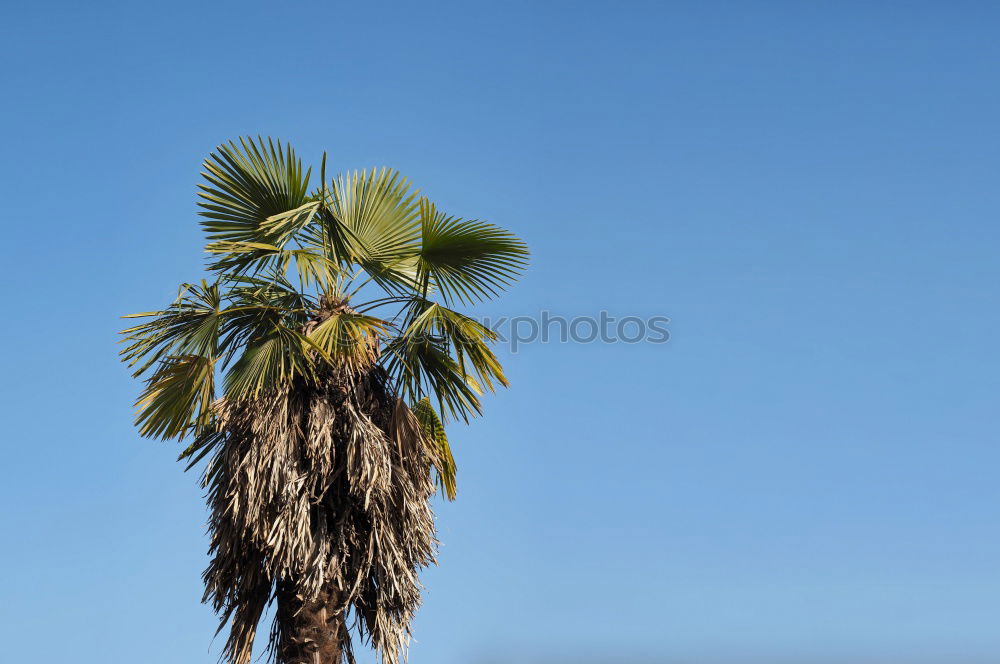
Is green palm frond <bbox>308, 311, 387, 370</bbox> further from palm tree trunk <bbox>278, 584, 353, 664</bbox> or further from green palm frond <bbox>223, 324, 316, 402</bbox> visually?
palm tree trunk <bbox>278, 584, 353, 664</bbox>

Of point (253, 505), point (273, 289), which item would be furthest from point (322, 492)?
point (273, 289)

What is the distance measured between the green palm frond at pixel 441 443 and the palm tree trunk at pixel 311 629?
6.22 feet

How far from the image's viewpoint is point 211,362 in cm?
1097

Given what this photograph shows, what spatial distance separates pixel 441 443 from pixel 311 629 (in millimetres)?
2484


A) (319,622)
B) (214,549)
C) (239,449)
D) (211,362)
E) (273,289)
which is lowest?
(319,622)

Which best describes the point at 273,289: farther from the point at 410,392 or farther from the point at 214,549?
the point at 214,549

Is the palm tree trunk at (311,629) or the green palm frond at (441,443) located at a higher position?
the green palm frond at (441,443)

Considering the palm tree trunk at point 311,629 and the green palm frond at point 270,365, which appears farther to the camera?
the green palm frond at point 270,365

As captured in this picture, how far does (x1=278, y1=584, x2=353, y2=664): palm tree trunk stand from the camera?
412 inches

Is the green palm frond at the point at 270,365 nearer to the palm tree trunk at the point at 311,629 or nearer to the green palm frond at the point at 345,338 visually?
the green palm frond at the point at 345,338

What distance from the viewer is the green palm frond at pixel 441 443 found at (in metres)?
11.9

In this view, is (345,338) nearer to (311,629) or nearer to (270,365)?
(270,365)

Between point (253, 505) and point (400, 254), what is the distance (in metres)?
3.08

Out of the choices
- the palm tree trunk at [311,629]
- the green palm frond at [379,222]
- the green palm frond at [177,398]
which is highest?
the green palm frond at [379,222]
